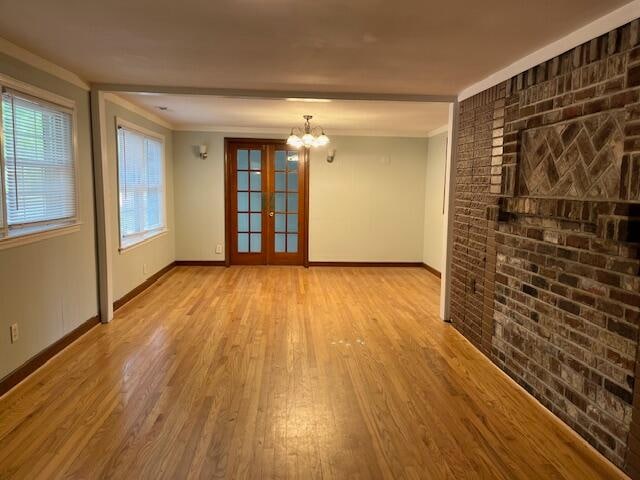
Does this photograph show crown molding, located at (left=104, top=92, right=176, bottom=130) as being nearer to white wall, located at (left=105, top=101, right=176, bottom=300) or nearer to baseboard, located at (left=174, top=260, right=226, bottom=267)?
white wall, located at (left=105, top=101, right=176, bottom=300)

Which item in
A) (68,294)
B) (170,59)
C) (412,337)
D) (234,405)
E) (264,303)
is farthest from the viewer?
(264,303)

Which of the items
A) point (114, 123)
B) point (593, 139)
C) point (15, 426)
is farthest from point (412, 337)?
point (114, 123)

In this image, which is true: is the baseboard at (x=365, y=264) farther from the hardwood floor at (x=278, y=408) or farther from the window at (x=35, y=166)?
the window at (x=35, y=166)

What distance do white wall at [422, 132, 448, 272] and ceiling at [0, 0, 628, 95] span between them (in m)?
2.94

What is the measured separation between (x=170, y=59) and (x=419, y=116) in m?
3.35

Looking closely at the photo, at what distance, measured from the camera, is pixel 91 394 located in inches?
112

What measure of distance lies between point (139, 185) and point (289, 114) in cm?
211

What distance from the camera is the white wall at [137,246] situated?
4609 millimetres

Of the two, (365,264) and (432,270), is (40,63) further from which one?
(432,270)

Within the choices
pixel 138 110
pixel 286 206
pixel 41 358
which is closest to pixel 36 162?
pixel 41 358

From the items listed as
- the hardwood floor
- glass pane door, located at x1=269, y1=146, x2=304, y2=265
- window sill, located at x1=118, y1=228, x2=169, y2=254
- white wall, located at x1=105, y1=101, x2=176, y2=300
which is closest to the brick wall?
the hardwood floor

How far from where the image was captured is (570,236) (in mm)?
2518

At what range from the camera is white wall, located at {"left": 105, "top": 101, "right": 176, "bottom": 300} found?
15.1 ft

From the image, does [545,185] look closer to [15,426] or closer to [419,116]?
[419,116]
